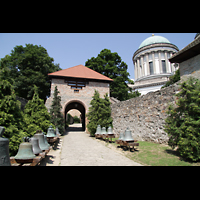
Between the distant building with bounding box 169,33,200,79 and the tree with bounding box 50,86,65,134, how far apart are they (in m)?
10.7

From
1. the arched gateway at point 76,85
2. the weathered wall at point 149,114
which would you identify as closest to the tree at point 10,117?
the weathered wall at point 149,114

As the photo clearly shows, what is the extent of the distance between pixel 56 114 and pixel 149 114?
29.8ft

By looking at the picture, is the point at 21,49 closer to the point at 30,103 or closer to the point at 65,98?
the point at 65,98

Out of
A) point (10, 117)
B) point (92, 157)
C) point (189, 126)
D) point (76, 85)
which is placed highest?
point (76, 85)

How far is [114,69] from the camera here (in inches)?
982

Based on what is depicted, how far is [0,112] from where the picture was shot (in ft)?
13.6

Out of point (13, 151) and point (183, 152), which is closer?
point (13, 151)

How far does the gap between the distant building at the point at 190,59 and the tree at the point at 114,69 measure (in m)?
15.5

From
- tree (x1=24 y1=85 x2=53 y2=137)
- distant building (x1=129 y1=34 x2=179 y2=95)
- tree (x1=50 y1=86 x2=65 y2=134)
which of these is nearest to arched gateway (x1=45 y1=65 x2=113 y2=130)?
tree (x1=50 y1=86 x2=65 y2=134)

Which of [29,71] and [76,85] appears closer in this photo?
[76,85]

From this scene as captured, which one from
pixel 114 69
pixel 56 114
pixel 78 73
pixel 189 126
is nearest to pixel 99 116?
pixel 56 114

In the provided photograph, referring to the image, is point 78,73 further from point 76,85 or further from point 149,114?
point 149,114
